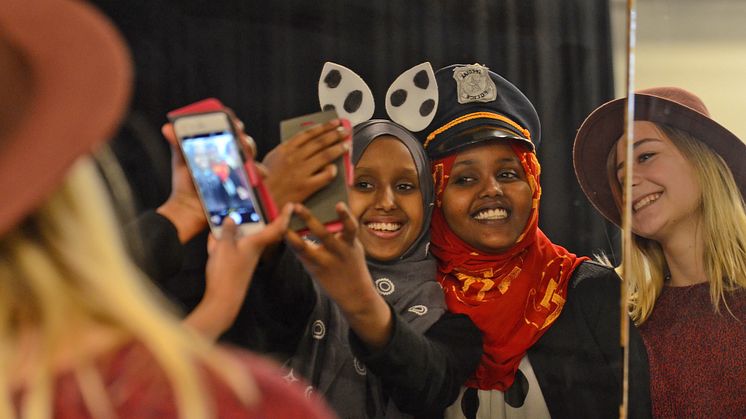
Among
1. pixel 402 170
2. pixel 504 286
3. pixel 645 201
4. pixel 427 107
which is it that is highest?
pixel 427 107

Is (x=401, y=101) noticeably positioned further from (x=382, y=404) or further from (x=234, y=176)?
(x=382, y=404)

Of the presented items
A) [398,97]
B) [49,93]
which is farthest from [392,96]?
[49,93]

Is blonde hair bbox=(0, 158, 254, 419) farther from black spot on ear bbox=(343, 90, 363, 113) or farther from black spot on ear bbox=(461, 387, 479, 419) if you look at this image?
black spot on ear bbox=(461, 387, 479, 419)

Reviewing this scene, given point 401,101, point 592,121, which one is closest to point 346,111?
point 401,101

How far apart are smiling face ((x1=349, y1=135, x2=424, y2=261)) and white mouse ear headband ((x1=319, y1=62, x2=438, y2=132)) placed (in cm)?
5

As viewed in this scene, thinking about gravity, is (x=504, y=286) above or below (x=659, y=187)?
below

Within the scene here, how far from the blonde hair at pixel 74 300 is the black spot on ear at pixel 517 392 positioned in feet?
3.56

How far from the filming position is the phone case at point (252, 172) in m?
1.57

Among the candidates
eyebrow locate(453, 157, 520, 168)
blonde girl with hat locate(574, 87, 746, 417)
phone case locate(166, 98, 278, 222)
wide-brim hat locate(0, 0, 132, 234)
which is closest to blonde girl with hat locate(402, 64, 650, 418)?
eyebrow locate(453, 157, 520, 168)

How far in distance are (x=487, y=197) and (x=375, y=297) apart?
29 cm

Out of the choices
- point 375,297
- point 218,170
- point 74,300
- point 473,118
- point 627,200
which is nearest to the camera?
point 74,300

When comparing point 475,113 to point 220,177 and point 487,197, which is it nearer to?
point 487,197

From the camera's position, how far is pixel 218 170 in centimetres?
155

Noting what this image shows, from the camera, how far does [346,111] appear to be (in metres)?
1.68
